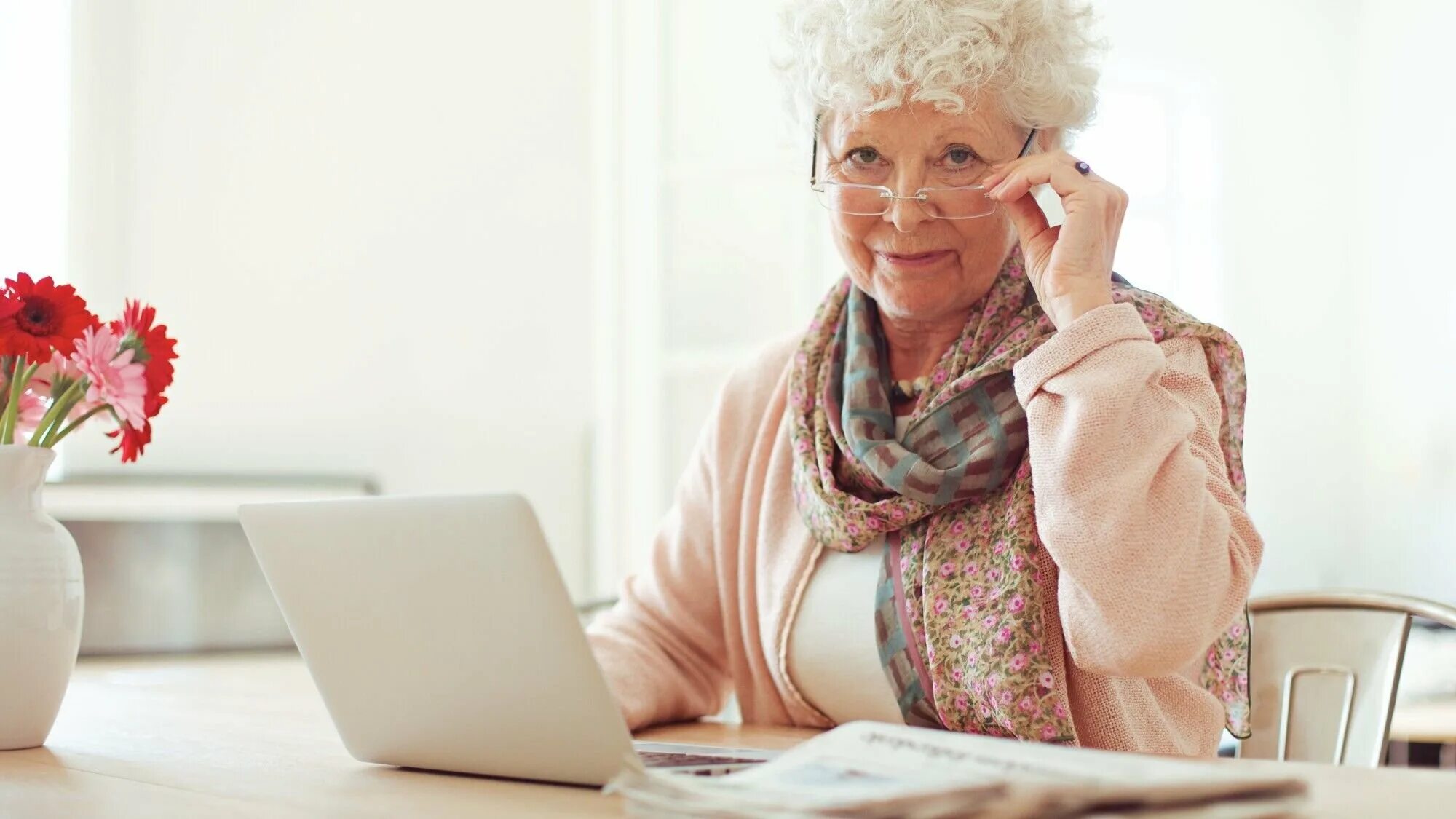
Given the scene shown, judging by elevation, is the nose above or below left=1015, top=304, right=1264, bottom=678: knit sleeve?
above

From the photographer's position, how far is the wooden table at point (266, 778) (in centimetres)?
83

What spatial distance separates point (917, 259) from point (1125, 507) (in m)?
0.39

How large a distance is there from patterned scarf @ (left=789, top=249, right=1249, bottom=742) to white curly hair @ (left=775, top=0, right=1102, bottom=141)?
0.18 meters

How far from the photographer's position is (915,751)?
694 mm

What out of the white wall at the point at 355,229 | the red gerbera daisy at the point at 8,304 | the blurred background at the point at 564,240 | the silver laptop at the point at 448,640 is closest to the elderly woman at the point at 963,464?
the silver laptop at the point at 448,640

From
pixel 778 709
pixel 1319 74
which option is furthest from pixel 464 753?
pixel 1319 74

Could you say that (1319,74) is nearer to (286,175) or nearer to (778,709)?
(286,175)

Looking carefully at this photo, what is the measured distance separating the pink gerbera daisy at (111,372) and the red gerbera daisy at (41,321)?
1 cm

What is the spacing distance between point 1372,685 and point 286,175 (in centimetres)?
225

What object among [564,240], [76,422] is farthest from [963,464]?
[564,240]

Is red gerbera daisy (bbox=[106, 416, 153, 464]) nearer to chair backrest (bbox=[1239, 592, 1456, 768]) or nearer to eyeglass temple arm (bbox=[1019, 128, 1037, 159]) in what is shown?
eyeglass temple arm (bbox=[1019, 128, 1037, 159])

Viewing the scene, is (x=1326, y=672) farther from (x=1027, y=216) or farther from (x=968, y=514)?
(x=1027, y=216)

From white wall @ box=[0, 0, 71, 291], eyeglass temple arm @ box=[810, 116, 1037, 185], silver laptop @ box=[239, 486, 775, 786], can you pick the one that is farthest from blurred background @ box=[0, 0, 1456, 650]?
silver laptop @ box=[239, 486, 775, 786]

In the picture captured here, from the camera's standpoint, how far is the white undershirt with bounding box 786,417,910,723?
143 cm
